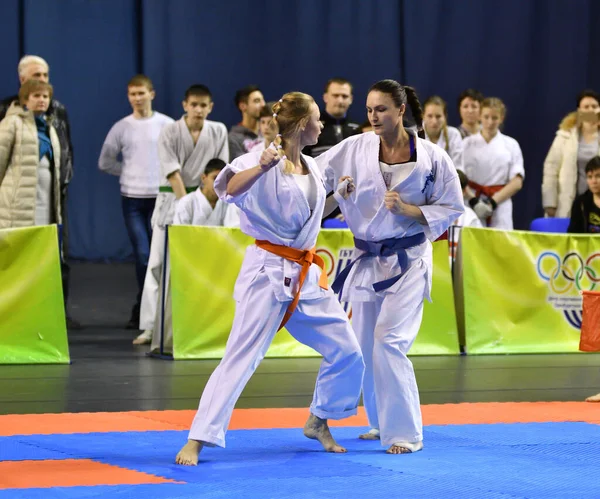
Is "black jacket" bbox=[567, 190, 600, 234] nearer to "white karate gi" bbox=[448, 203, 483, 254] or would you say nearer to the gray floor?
"white karate gi" bbox=[448, 203, 483, 254]

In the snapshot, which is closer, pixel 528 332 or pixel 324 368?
pixel 324 368

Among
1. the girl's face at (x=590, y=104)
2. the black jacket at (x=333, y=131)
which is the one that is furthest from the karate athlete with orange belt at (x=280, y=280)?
the girl's face at (x=590, y=104)

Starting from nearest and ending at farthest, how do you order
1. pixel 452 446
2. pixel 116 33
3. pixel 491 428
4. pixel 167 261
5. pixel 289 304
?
pixel 289 304 → pixel 452 446 → pixel 491 428 → pixel 167 261 → pixel 116 33

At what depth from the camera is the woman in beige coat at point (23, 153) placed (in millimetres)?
7387

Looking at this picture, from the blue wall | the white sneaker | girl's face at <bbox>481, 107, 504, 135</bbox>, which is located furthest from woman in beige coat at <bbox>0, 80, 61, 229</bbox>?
the blue wall

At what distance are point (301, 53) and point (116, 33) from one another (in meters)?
2.01

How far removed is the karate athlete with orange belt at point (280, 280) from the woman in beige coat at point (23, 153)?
3558 mm

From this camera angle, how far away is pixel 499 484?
380 centimetres

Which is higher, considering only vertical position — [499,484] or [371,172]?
[371,172]

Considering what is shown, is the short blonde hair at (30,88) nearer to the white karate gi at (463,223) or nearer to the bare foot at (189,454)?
the white karate gi at (463,223)

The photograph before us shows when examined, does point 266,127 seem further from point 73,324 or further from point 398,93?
point 398,93

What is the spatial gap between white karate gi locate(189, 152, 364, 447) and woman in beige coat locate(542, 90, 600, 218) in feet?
16.6

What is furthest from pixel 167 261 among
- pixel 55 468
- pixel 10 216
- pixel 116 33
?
pixel 116 33

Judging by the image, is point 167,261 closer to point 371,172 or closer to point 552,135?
point 371,172
